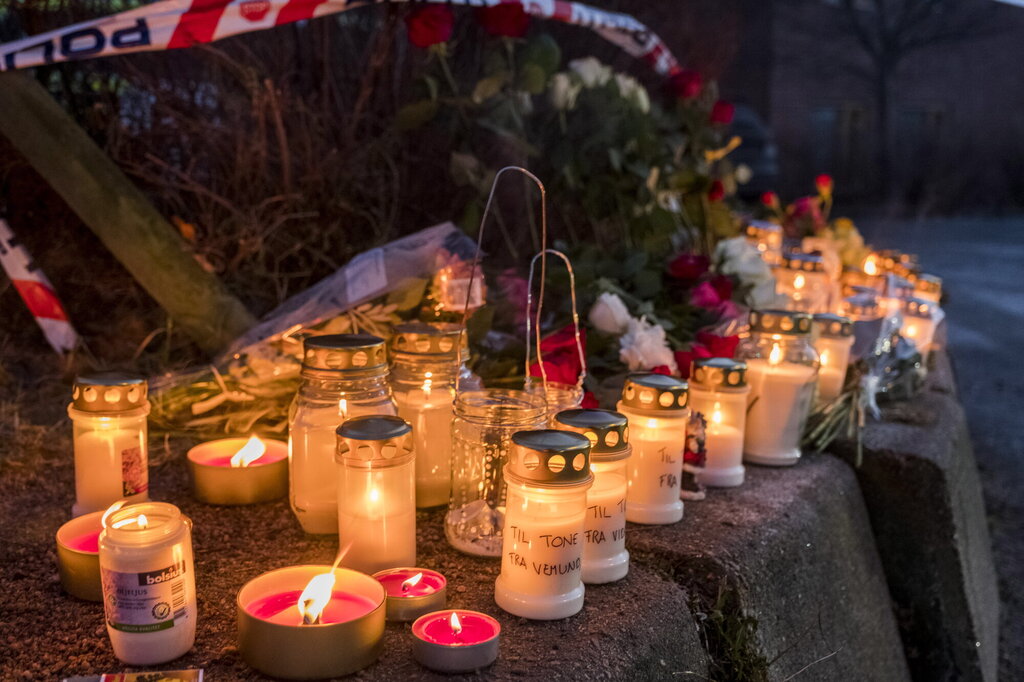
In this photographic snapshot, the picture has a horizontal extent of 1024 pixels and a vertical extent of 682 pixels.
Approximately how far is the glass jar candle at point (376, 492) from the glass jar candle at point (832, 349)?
4.73ft

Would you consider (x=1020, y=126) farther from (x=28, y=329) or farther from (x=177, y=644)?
(x=177, y=644)

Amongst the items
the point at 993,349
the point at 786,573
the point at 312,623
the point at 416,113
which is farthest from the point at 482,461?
the point at 993,349

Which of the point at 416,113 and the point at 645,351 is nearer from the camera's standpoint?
the point at 645,351

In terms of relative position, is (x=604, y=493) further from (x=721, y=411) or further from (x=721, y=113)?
(x=721, y=113)

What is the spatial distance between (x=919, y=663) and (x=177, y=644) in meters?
1.88

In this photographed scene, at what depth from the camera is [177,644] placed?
131 cm

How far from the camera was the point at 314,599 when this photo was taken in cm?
131

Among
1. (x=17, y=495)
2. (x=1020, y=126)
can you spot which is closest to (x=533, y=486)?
(x=17, y=495)

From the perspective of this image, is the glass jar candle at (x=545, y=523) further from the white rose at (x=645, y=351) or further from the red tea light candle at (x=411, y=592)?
the white rose at (x=645, y=351)

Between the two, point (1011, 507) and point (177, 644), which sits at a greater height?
point (177, 644)

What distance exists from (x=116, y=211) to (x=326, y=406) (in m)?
1.64

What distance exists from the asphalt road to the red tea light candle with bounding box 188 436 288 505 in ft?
7.11

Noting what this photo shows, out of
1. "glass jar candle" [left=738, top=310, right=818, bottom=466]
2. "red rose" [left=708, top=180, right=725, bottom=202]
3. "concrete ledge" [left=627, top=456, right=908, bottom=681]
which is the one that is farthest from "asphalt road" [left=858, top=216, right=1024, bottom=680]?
"red rose" [left=708, top=180, right=725, bottom=202]

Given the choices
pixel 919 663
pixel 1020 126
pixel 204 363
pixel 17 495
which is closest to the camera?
pixel 17 495
